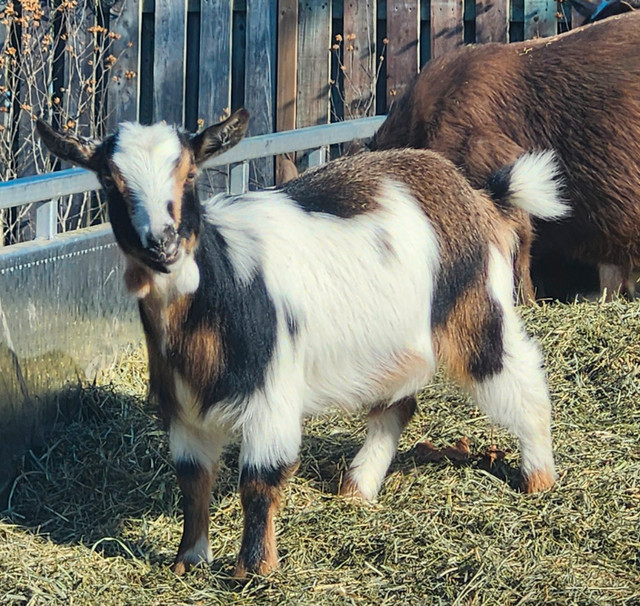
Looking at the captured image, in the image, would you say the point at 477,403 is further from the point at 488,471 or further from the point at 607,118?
the point at 607,118

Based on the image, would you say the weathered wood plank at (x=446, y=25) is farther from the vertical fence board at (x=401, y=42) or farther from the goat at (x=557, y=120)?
the goat at (x=557, y=120)

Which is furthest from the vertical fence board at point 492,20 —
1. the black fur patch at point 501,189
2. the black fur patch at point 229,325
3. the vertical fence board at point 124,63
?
the black fur patch at point 229,325

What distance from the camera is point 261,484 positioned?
4.56 meters

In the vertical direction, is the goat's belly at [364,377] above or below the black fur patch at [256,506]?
above

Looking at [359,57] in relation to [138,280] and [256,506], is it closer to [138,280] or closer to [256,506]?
[138,280]

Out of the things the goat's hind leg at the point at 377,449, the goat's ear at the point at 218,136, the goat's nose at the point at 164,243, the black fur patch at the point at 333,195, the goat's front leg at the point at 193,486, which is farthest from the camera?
the goat's hind leg at the point at 377,449


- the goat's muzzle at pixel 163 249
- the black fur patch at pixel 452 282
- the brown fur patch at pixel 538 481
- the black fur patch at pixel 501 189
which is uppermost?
the goat's muzzle at pixel 163 249

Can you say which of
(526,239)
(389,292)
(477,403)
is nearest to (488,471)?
(477,403)

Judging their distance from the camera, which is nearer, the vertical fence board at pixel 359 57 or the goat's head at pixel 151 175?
the goat's head at pixel 151 175

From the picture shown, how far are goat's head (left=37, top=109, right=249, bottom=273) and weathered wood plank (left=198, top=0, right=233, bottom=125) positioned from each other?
5421 millimetres

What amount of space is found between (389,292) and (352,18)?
5.37m

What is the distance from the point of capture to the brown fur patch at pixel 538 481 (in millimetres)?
5320

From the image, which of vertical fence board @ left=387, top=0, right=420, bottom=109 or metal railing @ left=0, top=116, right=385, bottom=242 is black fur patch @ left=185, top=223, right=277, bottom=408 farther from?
vertical fence board @ left=387, top=0, right=420, bottom=109

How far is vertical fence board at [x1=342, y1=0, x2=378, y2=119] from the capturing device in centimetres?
981
